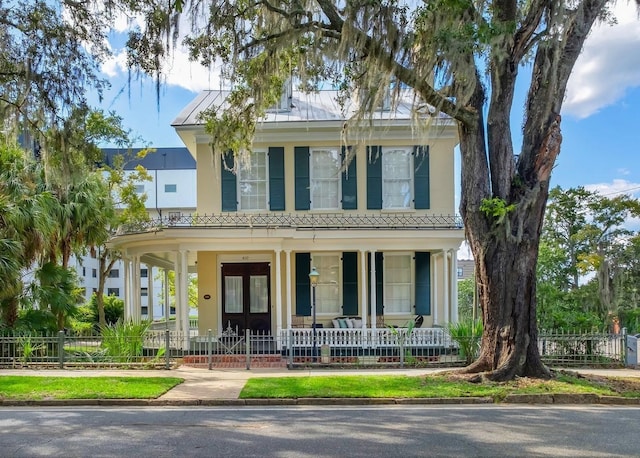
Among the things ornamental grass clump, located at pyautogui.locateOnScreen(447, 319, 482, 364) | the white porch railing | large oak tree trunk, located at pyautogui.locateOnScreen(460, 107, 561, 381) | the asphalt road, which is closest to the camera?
the asphalt road

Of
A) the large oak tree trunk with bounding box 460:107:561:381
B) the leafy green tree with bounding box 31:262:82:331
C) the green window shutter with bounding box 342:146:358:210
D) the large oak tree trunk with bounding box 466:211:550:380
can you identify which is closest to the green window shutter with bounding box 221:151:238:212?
the green window shutter with bounding box 342:146:358:210

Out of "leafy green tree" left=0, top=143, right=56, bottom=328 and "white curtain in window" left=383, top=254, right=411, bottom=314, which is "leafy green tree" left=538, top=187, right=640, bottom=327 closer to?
"white curtain in window" left=383, top=254, right=411, bottom=314

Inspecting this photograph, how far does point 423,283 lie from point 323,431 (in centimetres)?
982

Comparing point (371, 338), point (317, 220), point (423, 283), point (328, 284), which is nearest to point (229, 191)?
point (317, 220)

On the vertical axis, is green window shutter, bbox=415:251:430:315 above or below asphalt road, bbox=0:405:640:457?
above

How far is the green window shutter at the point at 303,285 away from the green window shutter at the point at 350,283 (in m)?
1.10

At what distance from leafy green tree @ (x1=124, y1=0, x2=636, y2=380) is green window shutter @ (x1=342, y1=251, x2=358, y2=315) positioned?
249 inches

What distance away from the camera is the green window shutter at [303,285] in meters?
15.7

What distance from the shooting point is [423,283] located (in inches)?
629

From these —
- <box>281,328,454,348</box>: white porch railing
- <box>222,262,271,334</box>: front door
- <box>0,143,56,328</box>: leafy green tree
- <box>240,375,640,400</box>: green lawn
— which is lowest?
<box>240,375,640,400</box>: green lawn

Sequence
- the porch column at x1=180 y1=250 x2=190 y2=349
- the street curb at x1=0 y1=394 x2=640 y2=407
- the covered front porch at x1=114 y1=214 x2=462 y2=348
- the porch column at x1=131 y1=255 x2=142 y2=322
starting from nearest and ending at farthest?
the street curb at x1=0 y1=394 x2=640 y2=407
the porch column at x1=180 y1=250 x2=190 y2=349
the covered front porch at x1=114 y1=214 x2=462 y2=348
the porch column at x1=131 y1=255 x2=142 y2=322

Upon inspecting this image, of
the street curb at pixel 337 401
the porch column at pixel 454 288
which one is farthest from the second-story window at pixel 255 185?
the street curb at pixel 337 401

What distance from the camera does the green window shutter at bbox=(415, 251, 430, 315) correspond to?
15.9m

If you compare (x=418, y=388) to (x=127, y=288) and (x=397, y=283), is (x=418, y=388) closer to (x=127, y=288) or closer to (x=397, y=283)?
(x=397, y=283)
